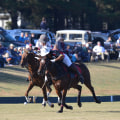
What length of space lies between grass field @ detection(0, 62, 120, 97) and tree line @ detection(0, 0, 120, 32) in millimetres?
12197

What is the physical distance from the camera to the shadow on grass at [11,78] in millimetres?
18616

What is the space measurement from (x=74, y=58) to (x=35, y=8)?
44.6 ft

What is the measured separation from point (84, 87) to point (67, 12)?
61.5 ft

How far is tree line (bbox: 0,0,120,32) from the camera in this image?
34156mm

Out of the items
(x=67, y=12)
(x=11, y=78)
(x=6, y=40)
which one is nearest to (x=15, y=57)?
(x=11, y=78)

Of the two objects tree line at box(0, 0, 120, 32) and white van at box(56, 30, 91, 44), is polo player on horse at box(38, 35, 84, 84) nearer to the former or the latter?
white van at box(56, 30, 91, 44)

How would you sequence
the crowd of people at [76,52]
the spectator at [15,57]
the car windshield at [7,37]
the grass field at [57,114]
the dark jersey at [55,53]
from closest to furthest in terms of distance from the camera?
the grass field at [57,114] → the dark jersey at [55,53] → the crowd of people at [76,52] → the spectator at [15,57] → the car windshield at [7,37]

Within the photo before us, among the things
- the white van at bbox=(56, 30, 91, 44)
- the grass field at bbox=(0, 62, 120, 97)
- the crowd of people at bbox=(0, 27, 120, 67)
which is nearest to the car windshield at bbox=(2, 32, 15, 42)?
the crowd of people at bbox=(0, 27, 120, 67)

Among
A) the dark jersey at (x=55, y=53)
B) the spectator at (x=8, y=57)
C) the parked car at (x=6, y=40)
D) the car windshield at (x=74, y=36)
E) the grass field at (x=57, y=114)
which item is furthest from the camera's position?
the car windshield at (x=74, y=36)

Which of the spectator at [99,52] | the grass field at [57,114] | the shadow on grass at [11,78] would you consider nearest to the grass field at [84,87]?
the shadow on grass at [11,78]

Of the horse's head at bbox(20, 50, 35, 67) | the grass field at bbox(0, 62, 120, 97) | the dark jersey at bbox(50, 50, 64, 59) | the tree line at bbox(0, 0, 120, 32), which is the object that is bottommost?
the grass field at bbox(0, 62, 120, 97)

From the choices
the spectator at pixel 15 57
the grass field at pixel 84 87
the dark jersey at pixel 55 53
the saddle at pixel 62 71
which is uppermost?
the dark jersey at pixel 55 53

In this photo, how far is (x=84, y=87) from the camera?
18.8m

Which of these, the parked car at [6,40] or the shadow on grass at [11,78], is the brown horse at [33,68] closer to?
the shadow on grass at [11,78]
